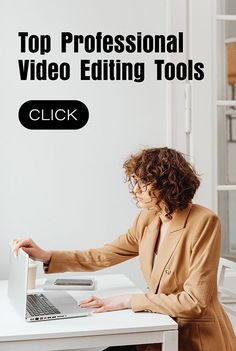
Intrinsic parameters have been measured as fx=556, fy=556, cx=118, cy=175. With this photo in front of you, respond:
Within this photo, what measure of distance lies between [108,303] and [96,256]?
0.38 m

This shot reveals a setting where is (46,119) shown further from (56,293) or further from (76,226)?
(56,293)

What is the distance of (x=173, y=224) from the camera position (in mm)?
1834

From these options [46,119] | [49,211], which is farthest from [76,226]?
[46,119]

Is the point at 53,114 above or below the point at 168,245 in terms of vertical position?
above

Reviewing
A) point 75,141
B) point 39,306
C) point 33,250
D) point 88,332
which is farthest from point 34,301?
point 75,141

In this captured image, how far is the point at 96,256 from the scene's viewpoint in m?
2.10

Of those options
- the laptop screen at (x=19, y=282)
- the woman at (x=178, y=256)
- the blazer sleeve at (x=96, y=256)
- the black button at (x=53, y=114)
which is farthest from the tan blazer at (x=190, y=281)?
the black button at (x=53, y=114)

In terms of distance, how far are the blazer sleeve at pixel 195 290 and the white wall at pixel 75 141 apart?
87 cm

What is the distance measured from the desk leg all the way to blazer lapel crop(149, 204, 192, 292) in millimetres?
267

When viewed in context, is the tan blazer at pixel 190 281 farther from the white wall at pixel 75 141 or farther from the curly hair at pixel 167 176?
the white wall at pixel 75 141

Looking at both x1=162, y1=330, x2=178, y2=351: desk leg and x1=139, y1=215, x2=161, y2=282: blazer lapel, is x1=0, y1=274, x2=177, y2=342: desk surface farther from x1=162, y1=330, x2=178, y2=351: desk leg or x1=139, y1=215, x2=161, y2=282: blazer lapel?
x1=139, y1=215, x2=161, y2=282: blazer lapel

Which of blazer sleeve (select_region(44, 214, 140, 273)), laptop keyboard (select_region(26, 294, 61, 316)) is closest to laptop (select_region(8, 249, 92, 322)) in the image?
laptop keyboard (select_region(26, 294, 61, 316))

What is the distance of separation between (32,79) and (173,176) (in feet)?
3.25

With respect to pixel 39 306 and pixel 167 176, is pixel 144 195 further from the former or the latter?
pixel 39 306
